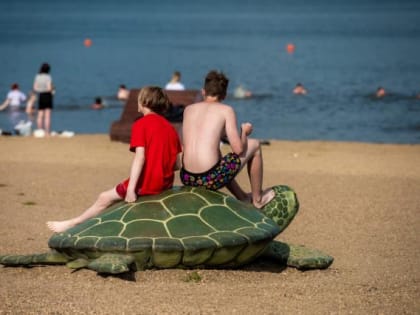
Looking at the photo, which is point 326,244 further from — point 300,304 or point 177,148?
point 300,304

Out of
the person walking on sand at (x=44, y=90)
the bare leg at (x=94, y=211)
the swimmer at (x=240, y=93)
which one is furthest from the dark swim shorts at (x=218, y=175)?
the swimmer at (x=240, y=93)

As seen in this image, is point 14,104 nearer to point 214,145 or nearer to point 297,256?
point 214,145

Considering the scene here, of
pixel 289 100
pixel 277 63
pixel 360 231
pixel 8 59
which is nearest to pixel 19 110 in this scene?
pixel 289 100

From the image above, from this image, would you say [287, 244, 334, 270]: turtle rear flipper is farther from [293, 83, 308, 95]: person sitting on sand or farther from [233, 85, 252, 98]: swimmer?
[293, 83, 308, 95]: person sitting on sand

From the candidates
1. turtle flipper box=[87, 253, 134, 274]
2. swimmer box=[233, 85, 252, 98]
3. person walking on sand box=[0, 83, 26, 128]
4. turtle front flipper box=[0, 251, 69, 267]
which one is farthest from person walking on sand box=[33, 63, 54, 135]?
swimmer box=[233, 85, 252, 98]

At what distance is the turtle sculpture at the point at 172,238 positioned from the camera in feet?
24.1

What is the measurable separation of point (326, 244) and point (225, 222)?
1945 mm

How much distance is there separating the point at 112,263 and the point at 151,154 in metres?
1.07

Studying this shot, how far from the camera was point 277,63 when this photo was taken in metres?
49.0

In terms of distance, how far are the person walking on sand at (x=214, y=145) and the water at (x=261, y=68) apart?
45.7 ft

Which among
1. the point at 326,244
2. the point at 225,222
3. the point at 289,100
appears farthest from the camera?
the point at 289,100

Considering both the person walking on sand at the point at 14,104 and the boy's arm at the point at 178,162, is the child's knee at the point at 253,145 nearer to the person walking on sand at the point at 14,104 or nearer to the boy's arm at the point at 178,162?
the boy's arm at the point at 178,162

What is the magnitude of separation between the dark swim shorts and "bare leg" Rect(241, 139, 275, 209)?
124mm

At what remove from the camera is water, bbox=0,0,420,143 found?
25.6m
